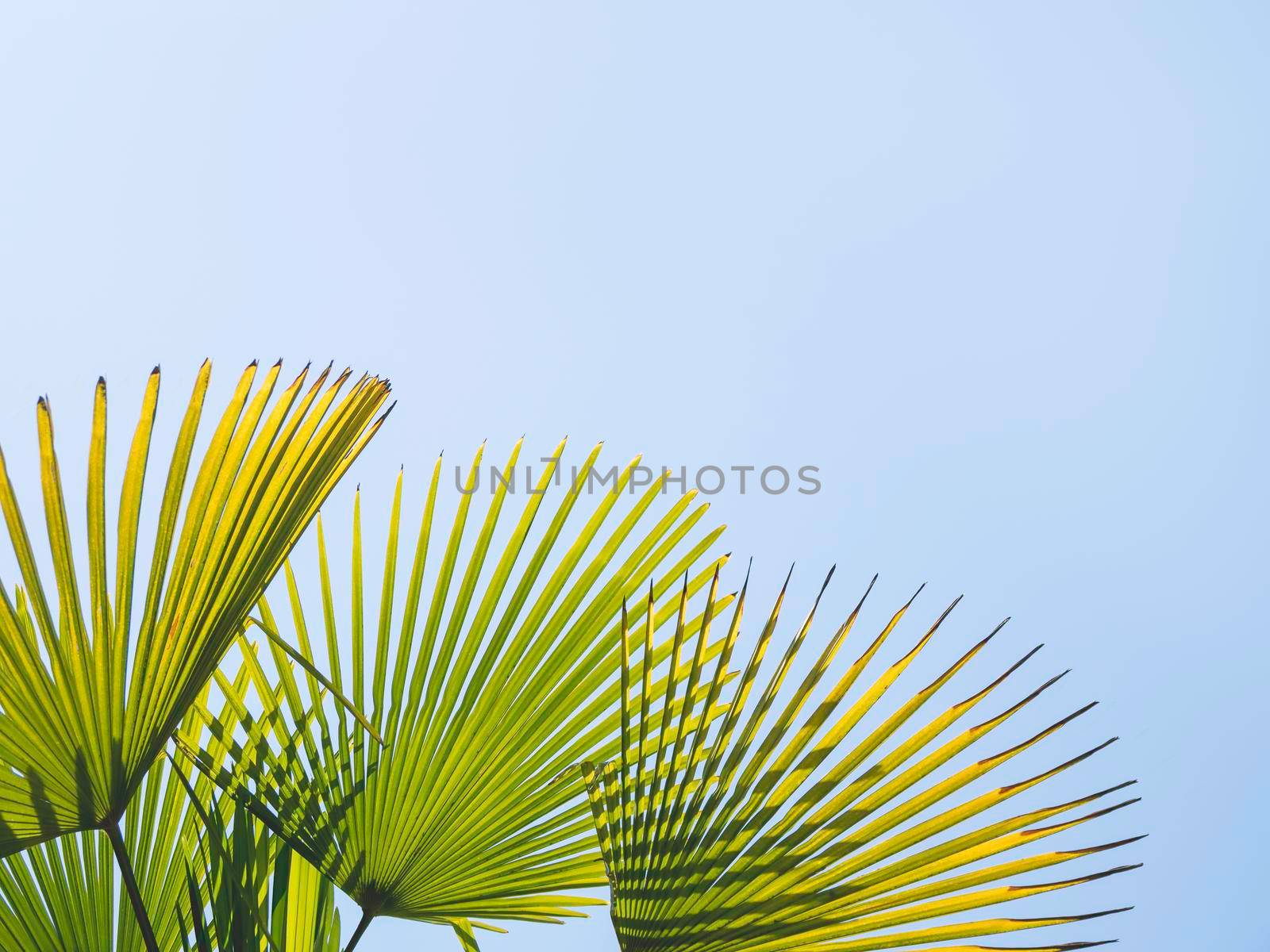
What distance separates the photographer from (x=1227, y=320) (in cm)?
765

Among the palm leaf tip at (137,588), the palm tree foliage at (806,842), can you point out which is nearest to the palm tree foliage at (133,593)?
the palm leaf tip at (137,588)

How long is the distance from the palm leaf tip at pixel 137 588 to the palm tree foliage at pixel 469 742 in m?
0.23

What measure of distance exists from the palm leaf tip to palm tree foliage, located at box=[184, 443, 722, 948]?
23 centimetres

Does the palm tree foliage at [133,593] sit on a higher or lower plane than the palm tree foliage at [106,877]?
higher

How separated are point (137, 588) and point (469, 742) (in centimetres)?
45

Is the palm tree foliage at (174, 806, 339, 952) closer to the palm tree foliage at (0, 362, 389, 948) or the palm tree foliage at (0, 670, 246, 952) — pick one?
the palm tree foliage at (0, 670, 246, 952)

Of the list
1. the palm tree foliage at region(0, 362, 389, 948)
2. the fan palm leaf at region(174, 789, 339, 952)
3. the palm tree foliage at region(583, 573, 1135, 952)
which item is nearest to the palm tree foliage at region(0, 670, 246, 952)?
the fan palm leaf at region(174, 789, 339, 952)

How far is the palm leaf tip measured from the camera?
2.80 feet

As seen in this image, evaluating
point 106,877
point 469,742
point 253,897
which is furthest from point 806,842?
point 106,877

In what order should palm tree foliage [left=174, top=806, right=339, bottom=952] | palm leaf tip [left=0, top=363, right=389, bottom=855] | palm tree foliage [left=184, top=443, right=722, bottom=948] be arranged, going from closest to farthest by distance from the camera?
palm leaf tip [left=0, top=363, right=389, bottom=855], palm tree foliage [left=174, top=806, right=339, bottom=952], palm tree foliage [left=184, top=443, right=722, bottom=948]

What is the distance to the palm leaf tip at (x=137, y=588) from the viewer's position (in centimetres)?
85

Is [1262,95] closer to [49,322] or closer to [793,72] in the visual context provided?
[793,72]

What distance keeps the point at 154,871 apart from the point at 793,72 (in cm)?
647

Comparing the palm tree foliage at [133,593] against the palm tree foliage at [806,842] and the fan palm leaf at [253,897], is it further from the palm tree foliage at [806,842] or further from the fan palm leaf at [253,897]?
the palm tree foliage at [806,842]
